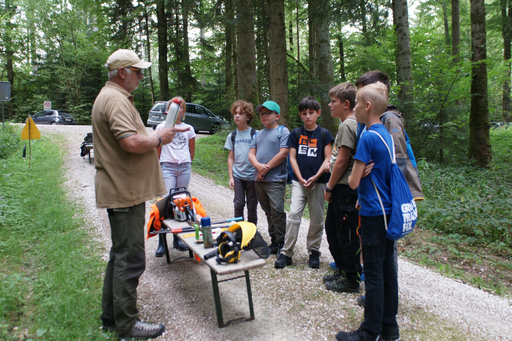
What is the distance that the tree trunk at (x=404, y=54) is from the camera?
9.77 m

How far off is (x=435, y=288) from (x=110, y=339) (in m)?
3.27

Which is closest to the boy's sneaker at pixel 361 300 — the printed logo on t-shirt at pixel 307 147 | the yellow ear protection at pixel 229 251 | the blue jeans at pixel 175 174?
the yellow ear protection at pixel 229 251

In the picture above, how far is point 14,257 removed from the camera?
4.09 meters

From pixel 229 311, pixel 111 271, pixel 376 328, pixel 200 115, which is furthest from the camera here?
pixel 200 115

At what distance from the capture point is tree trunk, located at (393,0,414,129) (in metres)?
9.77

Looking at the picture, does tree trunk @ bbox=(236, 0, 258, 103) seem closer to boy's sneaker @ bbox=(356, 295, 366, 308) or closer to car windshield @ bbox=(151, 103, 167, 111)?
car windshield @ bbox=(151, 103, 167, 111)

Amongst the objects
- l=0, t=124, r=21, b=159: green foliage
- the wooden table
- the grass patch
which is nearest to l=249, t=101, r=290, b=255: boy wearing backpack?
the wooden table

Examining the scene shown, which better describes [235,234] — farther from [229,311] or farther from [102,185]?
[102,185]

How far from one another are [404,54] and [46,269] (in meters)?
10.4

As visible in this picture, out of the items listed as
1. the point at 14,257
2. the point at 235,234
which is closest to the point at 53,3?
the point at 14,257

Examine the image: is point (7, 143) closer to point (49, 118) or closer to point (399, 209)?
point (399, 209)

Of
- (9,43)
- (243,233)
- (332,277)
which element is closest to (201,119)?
(332,277)

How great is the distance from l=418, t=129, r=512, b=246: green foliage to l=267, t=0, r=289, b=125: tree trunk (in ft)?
13.9

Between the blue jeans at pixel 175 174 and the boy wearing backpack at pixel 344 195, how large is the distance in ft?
6.87
